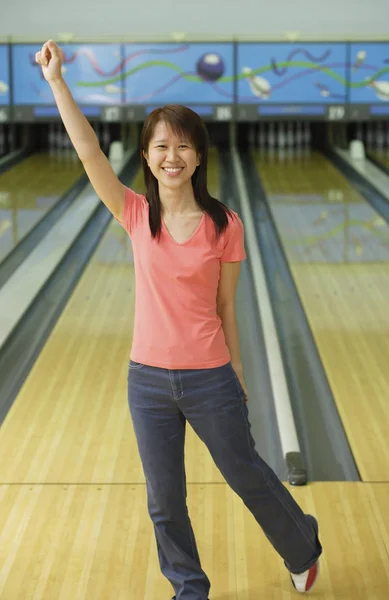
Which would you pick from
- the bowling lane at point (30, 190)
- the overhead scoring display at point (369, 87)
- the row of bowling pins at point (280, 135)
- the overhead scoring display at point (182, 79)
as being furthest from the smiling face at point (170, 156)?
the row of bowling pins at point (280, 135)

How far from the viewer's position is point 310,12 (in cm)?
888

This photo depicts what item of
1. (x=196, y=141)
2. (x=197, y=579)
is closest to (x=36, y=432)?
(x=197, y=579)

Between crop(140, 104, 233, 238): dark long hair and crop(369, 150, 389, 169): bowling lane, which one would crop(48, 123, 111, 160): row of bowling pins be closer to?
crop(369, 150, 389, 169): bowling lane

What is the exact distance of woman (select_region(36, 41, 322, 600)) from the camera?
2.04 metres

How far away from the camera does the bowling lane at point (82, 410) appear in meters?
2.99

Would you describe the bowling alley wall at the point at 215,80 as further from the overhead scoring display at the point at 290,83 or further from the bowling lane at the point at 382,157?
the bowling lane at the point at 382,157

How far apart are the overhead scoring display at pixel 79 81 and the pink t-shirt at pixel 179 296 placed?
22.7ft

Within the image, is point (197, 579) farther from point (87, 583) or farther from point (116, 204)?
point (116, 204)

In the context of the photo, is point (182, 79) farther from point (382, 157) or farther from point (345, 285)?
point (345, 285)

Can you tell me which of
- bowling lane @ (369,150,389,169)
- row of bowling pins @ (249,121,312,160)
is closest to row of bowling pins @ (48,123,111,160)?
row of bowling pins @ (249,121,312,160)

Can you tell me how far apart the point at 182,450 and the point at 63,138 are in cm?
777

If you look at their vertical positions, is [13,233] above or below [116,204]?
below

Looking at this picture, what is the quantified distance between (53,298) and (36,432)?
1.54 meters

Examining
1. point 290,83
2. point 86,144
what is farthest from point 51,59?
point 290,83
